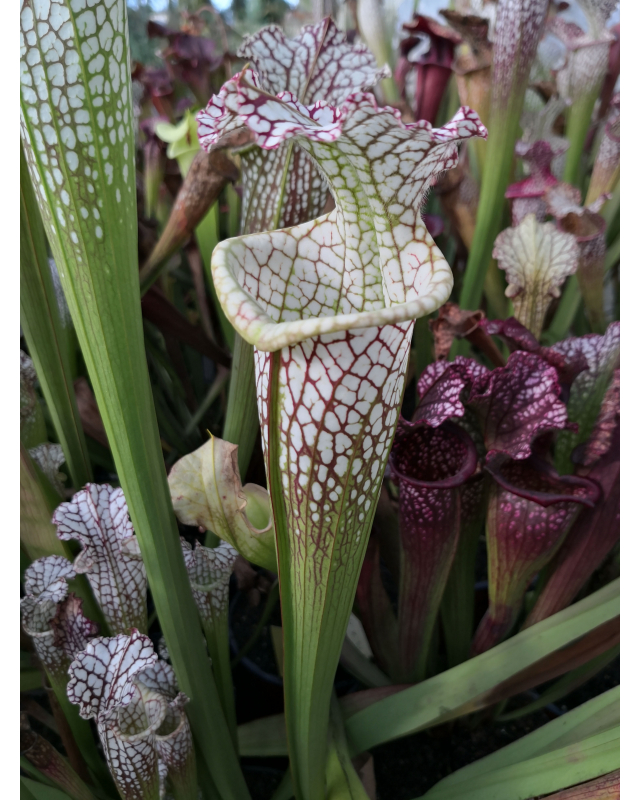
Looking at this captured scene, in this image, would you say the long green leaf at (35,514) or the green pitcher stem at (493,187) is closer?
the long green leaf at (35,514)

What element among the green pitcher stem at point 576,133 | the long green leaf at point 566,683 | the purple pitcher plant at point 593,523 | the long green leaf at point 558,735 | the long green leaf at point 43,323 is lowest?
the long green leaf at point 566,683

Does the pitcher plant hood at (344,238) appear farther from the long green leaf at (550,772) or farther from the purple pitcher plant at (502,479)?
the long green leaf at (550,772)

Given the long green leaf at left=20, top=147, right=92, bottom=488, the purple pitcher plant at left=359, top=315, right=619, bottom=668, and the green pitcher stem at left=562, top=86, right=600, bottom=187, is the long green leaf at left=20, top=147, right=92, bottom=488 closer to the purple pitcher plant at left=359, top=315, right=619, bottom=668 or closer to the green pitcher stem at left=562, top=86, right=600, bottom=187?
the purple pitcher plant at left=359, top=315, right=619, bottom=668

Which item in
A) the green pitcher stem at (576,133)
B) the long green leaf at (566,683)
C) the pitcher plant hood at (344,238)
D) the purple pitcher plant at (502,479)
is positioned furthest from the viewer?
the green pitcher stem at (576,133)

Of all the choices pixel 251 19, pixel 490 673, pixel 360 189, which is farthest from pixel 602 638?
pixel 251 19

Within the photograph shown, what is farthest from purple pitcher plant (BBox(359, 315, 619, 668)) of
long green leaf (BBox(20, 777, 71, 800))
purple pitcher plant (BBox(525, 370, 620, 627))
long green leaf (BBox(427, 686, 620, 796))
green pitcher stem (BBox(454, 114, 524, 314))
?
long green leaf (BBox(20, 777, 71, 800))

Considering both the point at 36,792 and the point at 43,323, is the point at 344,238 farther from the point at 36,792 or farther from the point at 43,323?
the point at 36,792

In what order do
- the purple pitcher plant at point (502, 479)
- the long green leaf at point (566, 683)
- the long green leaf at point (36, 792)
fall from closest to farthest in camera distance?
the long green leaf at point (36, 792), the purple pitcher plant at point (502, 479), the long green leaf at point (566, 683)

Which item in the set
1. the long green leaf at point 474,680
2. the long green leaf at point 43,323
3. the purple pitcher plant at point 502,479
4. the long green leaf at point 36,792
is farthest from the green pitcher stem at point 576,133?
the long green leaf at point 36,792

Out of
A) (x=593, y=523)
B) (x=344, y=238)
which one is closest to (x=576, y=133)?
(x=593, y=523)
